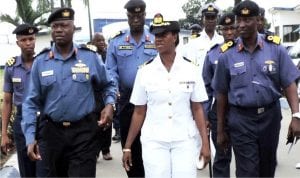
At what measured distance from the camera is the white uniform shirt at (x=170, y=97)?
441 centimetres

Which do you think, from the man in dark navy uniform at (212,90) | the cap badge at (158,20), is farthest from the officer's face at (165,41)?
the man in dark navy uniform at (212,90)

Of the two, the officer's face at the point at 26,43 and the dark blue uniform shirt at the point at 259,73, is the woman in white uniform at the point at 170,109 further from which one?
the officer's face at the point at 26,43

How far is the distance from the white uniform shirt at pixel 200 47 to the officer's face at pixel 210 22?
10 cm

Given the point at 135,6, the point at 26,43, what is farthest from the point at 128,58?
the point at 26,43

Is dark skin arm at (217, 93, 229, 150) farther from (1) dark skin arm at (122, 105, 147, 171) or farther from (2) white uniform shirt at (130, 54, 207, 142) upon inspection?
(1) dark skin arm at (122, 105, 147, 171)

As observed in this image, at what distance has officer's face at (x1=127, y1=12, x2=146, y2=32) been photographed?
228 inches

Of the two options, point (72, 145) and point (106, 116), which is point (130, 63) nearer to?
point (106, 116)

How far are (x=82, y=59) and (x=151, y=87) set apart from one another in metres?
0.74

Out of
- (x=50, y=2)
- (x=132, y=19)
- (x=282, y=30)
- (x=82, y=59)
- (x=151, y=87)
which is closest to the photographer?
(x=151, y=87)

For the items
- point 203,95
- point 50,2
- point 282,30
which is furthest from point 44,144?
point 282,30

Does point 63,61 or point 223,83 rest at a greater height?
point 63,61

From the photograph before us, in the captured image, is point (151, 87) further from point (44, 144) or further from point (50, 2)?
point (50, 2)

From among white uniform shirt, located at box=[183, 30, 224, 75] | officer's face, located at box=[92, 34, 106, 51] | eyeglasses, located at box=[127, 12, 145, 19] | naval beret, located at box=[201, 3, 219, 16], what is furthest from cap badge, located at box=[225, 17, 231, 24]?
officer's face, located at box=[92, 34, 106, 51]

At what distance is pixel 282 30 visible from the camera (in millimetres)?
46344
